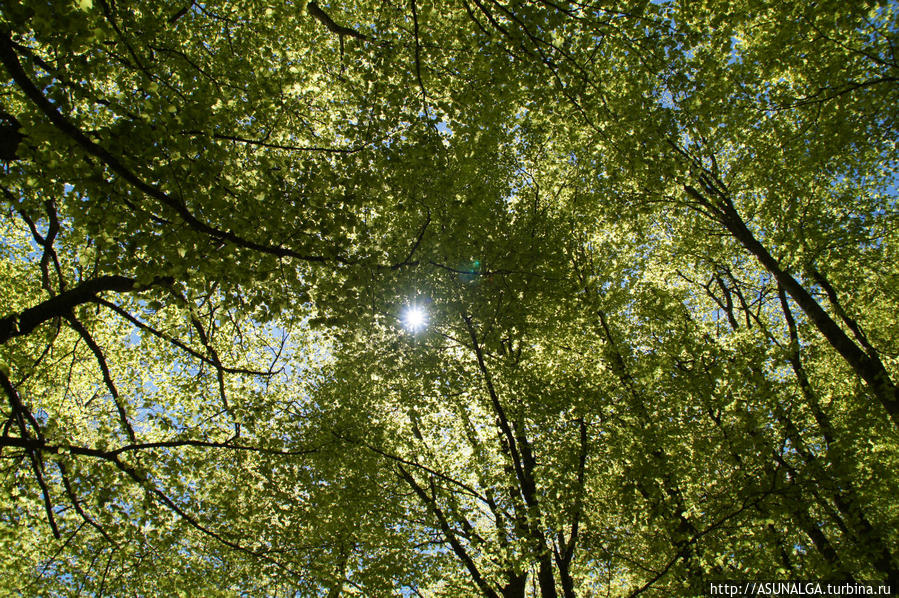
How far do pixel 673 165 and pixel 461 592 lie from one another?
12.4 metres

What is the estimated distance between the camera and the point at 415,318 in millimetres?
10469

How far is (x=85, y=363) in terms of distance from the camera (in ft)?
50.1

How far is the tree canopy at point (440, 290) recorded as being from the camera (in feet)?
20.4

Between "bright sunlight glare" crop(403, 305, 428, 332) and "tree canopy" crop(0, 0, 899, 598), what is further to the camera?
"bright sunlight glare" crop(403, 305, 428, 332)

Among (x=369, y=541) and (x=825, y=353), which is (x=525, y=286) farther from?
(x=825, y=353)

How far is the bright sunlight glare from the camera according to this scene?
33.2ft

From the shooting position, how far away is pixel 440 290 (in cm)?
1013

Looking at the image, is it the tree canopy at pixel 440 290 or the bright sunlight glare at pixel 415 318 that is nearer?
the tree canopy at pixel 440 290

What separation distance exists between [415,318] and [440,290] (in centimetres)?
102

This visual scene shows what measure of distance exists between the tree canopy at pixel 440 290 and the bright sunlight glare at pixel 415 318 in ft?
0.95

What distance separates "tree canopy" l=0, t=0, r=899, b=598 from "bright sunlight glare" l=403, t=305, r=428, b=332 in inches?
11.3

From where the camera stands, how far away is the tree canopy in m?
6.22

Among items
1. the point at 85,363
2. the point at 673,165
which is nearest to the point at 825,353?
the point at 673,165

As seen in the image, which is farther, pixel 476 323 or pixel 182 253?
pixel 476 323
